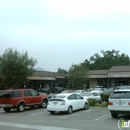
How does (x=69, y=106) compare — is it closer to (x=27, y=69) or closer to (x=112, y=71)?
(x=27, y=69)

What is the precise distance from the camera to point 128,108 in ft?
45.8

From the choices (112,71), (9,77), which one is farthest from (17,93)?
(112,71)

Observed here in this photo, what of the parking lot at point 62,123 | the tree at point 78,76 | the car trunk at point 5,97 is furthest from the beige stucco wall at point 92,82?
the parking lot at point 62,123

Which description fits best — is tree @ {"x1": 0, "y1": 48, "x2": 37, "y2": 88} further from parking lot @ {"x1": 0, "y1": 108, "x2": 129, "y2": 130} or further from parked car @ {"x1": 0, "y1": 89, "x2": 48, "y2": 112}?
parking lot @ {"x1": 0, "y1": 108, "x2": 129, "y2": 130}

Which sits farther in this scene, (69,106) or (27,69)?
(27,69)

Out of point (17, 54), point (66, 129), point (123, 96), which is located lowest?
point (66, 129)

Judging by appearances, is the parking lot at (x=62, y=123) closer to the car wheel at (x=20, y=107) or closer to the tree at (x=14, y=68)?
the car wheel at (x=20, y=107)

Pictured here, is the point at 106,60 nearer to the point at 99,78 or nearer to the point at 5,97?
the point at 99,78

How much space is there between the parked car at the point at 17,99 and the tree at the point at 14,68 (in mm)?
13491

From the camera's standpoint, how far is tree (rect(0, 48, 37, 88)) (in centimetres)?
3497

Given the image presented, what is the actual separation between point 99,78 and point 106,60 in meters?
37.2

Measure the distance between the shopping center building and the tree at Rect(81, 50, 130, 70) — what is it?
2701 cm

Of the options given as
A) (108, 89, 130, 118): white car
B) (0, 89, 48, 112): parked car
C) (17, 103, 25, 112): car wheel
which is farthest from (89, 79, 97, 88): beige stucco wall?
(108, 89, 130, 118): white car

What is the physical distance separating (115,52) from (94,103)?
9137 cm
